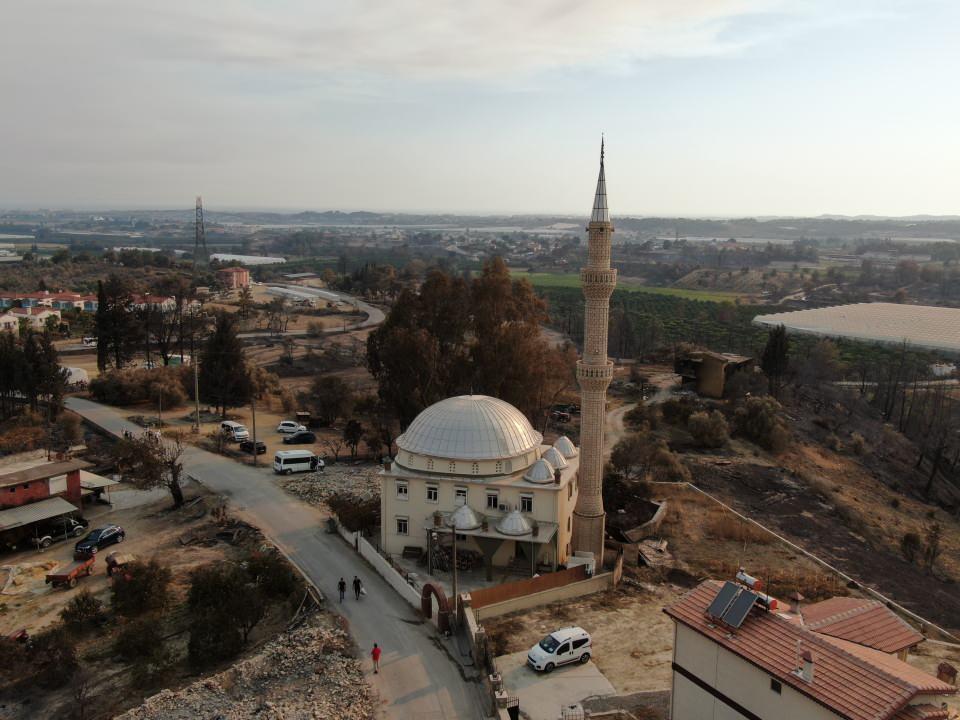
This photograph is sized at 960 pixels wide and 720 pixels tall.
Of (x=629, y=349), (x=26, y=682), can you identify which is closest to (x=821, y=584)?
(x=26, y=682)

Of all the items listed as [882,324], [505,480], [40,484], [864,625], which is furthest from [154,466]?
[882,324]

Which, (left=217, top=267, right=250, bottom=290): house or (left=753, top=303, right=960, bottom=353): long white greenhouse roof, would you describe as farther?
(left=217, top=267, right=250, bottom=290): house

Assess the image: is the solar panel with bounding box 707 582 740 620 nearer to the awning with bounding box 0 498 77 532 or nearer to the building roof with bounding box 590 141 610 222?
the building roof with bounding box 590 141 610 222

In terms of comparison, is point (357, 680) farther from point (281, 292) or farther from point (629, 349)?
point (281, 292)

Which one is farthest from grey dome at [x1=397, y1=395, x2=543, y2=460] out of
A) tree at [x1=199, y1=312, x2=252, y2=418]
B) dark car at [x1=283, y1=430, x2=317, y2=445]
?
tree at [x1=199, y1=312, x2=252, y2=418]

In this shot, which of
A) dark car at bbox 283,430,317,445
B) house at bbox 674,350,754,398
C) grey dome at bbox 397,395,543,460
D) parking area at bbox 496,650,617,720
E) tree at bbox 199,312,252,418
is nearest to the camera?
parking area at bbox 496,650,617,720

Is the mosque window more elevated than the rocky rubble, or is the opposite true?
the mosque window
